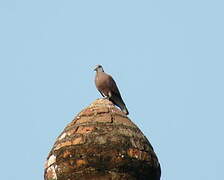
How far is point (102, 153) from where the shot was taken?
6844 mm

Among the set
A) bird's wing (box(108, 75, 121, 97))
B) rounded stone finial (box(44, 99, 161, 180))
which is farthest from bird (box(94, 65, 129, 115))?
rounded stone finial (box(44, 99, 161, 180))

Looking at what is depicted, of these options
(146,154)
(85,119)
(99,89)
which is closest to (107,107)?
(85,119)

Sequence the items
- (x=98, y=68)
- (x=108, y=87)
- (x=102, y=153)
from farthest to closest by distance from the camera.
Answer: (x=98, y=68) < (x=108, y=87) < (x=102, y=153)

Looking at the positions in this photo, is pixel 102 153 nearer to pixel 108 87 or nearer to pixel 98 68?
pixel 108 87

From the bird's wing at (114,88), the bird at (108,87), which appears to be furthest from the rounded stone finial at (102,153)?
the bird's wing at (114,88)

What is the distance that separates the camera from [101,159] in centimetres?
680

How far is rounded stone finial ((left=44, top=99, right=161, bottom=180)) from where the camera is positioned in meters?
6.78

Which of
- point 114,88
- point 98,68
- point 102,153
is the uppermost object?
point 98,68

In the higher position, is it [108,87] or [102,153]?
[108,87]

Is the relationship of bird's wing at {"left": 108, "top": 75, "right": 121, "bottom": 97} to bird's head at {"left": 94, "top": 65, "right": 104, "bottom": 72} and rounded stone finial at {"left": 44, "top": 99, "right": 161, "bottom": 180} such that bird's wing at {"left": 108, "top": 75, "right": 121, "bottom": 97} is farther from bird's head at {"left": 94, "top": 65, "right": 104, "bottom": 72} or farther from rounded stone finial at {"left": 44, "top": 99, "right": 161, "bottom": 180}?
rounded stone finial at {"left": 44, "top": 99, "right": 161, "bottom": 180}

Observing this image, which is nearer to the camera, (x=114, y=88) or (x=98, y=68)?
(x=114, y=88)

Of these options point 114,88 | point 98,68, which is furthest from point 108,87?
point 98,68

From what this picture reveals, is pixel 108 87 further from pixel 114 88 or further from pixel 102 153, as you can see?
pixel 102 153

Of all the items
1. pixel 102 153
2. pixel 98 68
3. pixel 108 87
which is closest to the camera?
pixel 102 153
